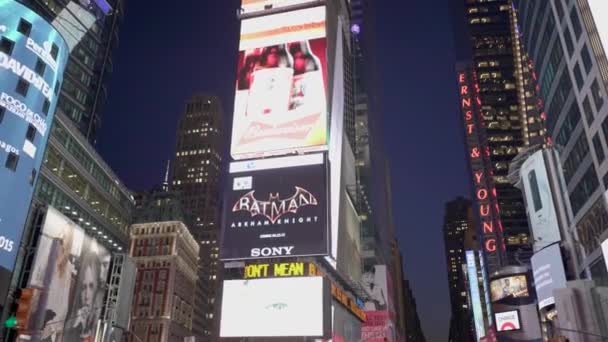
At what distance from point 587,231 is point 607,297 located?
6.02 meters

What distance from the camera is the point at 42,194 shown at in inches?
1977

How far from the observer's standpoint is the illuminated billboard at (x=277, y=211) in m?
40.2

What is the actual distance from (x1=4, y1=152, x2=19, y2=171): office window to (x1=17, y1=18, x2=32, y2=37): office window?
395 inches

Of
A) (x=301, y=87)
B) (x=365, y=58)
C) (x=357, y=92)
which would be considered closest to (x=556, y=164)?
(x=301, y=87)

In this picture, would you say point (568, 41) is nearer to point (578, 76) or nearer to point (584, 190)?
point (578, 76)

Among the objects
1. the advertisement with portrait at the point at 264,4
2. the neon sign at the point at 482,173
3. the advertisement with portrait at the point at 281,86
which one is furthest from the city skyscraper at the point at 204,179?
the advertisement with portrait at the point at 281,86

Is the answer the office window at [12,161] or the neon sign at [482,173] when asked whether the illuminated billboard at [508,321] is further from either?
the office window at [12,161]

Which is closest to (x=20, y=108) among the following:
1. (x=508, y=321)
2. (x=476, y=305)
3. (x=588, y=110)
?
(x=588, y=110)

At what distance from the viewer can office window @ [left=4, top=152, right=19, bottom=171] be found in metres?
37.5

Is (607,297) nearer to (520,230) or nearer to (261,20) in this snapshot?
(261,20)

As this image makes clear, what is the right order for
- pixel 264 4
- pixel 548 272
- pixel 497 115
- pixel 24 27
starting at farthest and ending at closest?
1. pixel 497 115
2. pixel 264 4
3. pixel 548 272
4. pixel 24 27

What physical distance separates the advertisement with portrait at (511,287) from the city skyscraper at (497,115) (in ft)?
24.9

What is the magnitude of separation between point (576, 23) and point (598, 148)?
373 inches

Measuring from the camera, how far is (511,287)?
62656mm
